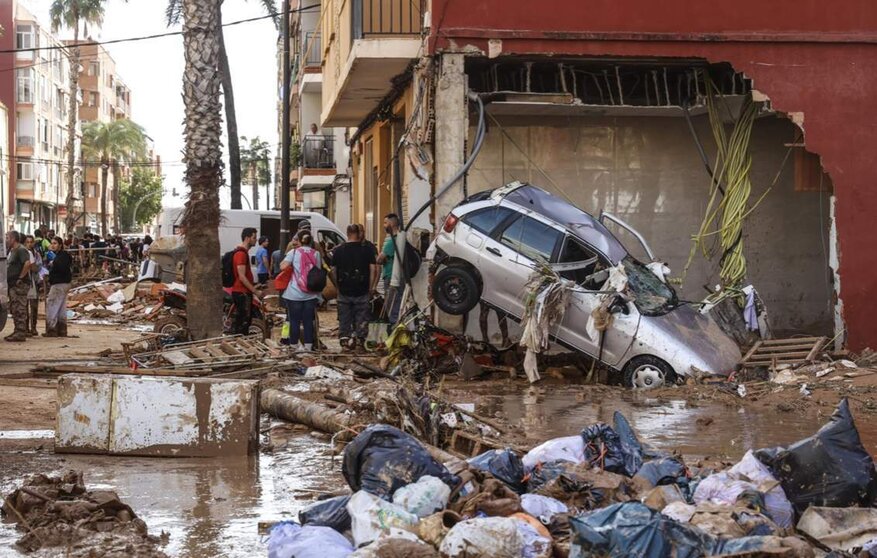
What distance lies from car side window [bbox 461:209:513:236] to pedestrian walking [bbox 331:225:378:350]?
2.29m

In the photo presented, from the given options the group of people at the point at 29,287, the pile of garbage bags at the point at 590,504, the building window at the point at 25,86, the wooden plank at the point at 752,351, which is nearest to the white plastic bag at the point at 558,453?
the pile of garbage bags at the point at 590,504

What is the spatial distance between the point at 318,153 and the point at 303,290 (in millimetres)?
28965

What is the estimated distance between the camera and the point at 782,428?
10602mm

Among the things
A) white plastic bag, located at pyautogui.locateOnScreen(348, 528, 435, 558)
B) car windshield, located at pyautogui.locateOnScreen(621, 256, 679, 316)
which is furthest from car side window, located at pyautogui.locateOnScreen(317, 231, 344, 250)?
white plastic bag, located at pyautogui.locateOnScreen(348, 528, 435, 558)

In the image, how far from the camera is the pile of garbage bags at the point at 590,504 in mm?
5449

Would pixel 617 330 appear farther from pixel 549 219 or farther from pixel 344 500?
pixel 344 500

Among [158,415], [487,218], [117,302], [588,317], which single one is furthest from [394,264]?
[117,302]

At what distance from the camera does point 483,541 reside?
5.46 m

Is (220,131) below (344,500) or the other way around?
the other way around

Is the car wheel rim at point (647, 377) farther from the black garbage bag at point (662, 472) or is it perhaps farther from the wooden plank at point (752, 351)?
the black garbage bag at point (662, 472)

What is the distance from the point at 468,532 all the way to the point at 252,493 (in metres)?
2.46

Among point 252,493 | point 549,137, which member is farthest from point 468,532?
point 549,137

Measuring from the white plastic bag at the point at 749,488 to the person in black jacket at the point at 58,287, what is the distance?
A: 575 inches

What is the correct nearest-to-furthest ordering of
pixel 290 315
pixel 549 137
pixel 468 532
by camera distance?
pixel 468 532, pixel 290 315, pixel 549 137
